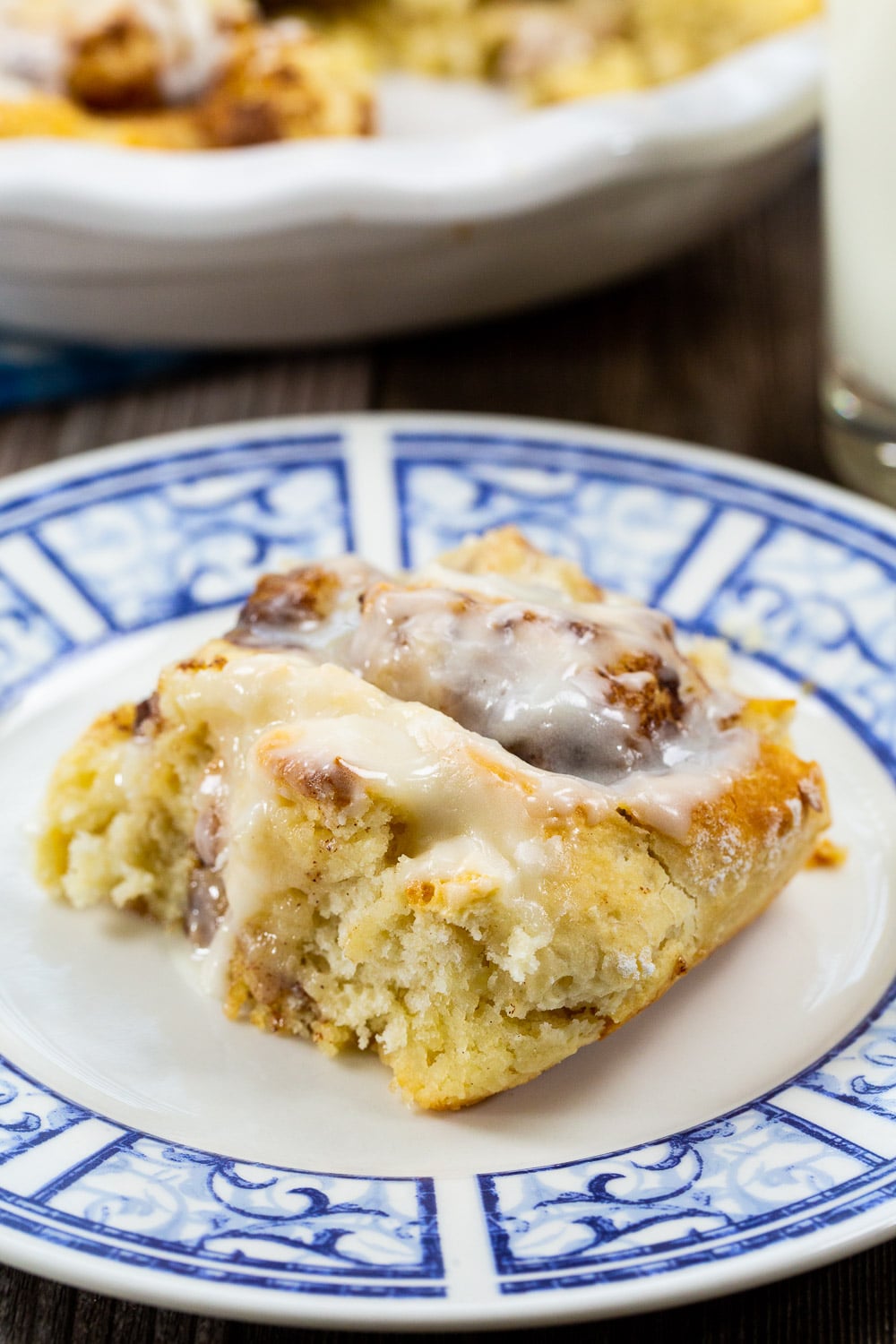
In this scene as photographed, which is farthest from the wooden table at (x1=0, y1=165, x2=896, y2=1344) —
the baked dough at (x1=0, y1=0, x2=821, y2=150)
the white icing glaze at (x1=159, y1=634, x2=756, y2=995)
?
the white icing glaze at (x1=159, y1=634, x2=756, y2=995)

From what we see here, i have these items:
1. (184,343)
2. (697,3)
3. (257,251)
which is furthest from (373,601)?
(697,3)

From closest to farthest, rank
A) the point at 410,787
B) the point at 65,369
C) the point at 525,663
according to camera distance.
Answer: the point at 410,787 → the point at 525,663 → the point at 65,369

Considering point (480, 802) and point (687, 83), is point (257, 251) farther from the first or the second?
point (480, 802)

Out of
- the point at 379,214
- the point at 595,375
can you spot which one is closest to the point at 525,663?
the point at 379,214

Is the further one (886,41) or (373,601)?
(886,41)

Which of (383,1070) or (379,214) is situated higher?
(379,214)

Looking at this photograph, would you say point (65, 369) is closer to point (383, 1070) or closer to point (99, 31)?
point (99, 31)

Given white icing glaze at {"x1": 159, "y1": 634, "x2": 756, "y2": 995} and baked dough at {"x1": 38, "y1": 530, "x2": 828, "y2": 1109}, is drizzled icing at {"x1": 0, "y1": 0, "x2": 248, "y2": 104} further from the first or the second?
white icing glaze at {"x1": 159, "y1": 634, "x2": 756, "y2": 995}

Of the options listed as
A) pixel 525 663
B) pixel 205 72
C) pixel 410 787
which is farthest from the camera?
pixel 205 72
